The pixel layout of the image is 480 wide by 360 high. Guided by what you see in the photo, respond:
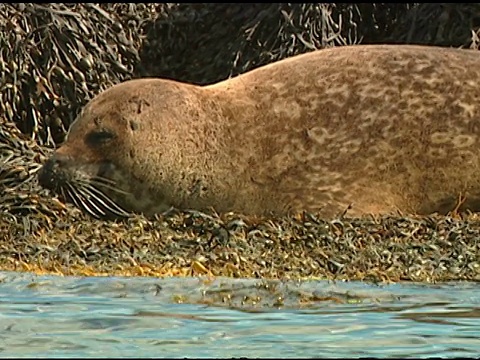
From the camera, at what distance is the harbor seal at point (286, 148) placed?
661 cm

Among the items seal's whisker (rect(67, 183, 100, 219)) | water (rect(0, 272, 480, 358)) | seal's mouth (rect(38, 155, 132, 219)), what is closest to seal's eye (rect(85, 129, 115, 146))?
seal's mouth (rect(38, 155, 132, 219))

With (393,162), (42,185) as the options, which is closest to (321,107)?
(393,162)

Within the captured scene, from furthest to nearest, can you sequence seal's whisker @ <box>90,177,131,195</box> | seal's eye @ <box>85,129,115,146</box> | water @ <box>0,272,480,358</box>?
seal's eye @ <box>85,129,115,146</box>, seal's whisker @ <box>90,177,131,195</box>, water @ <box>0,272,480,358</box>

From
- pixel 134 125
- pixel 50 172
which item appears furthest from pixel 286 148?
pixel 50 172

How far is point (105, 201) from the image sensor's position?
654 cm

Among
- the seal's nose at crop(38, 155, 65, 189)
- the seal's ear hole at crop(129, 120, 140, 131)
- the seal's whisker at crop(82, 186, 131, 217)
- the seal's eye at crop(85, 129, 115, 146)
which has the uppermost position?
the seal's ear hole at crop(129, 120, 140, 131)

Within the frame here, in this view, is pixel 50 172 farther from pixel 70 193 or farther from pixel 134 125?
pixel 134 125

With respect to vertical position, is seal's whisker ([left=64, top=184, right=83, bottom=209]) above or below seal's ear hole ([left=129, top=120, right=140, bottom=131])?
below

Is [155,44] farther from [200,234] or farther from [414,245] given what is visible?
[414,245]

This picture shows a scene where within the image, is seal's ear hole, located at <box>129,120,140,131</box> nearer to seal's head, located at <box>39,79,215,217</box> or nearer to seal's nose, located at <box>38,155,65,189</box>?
seal's head, located at <box>39,79,215,217</box>

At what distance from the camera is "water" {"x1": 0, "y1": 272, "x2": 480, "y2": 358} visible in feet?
10.8

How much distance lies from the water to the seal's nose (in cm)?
158

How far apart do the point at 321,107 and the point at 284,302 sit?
9.04 feet

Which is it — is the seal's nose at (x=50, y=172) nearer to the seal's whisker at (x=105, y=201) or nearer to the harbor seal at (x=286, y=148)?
the harbor seal at (x=286, y=148)
